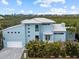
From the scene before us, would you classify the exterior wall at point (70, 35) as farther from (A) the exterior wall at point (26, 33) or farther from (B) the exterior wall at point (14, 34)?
(B) the exterior wall at point (14, 34)

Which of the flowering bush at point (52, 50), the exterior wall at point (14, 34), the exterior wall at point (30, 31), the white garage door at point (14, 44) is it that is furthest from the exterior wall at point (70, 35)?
the flowering bush at point (52, 50)

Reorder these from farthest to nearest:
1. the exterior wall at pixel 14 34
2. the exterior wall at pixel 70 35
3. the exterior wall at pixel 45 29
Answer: the exterior wall at pixel 70 35 < the exterior wall at pixel 45 29 < the exterior wall at pixel 14 34

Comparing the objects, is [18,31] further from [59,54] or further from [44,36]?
[59,54]

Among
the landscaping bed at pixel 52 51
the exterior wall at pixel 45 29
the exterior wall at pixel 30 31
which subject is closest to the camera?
the landscaping bed at pixel 52 51

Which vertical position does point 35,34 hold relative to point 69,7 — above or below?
below

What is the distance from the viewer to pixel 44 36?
37250mm

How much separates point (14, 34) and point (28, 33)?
2160mm

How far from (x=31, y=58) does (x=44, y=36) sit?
970 centimetres

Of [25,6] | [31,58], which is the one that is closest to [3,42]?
[31,58]

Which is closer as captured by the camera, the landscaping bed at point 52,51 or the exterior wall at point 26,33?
the landscaping bed at point 52,51

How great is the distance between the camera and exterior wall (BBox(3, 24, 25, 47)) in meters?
36.5

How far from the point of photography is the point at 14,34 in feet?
120

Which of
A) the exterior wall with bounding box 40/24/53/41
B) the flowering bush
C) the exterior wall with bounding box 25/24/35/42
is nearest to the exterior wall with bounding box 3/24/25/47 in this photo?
the exterior wall with bounding box 25/24/35/42

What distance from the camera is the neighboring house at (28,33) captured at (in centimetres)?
3656
